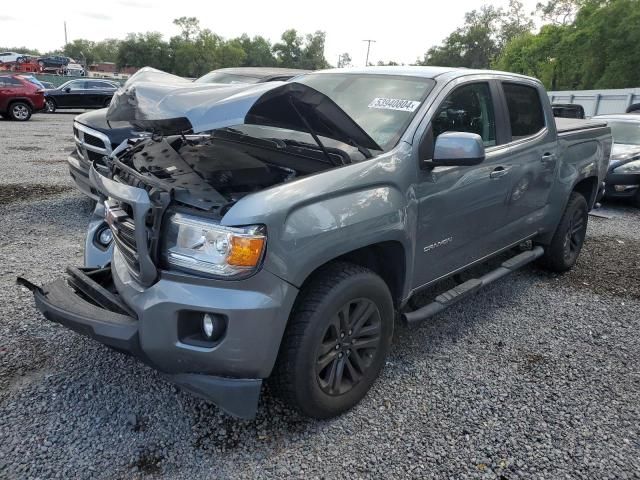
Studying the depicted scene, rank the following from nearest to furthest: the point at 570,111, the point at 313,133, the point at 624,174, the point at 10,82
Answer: the point at 313,133, the point at 624,174, the point at 570,111, the point at 10,82

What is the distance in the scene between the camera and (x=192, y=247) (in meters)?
2.20

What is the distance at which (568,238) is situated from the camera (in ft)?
16.1

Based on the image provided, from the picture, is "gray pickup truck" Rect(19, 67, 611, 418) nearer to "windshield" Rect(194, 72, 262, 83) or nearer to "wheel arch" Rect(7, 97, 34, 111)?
"windshield" Rect(194, 72, 262, 83)

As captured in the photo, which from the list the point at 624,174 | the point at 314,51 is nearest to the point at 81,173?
the point at 624,174

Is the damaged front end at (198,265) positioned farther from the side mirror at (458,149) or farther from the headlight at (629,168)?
the headlight at (629,168)

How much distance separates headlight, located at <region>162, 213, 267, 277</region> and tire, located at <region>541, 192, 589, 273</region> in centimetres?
362

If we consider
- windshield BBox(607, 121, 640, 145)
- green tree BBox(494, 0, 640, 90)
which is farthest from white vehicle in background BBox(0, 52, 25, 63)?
windshield BBox(607, 121, 640, 145)

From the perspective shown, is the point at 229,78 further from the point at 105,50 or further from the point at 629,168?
the point at 105,50

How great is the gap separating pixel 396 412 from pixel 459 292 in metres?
1.01

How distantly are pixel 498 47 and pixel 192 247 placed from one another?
8929 centimetres

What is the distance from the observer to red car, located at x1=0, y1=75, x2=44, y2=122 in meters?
16.9

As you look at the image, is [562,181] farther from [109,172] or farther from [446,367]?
[109,172]

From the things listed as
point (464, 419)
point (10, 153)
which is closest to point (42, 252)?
point (464, 419)

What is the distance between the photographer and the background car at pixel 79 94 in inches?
848
